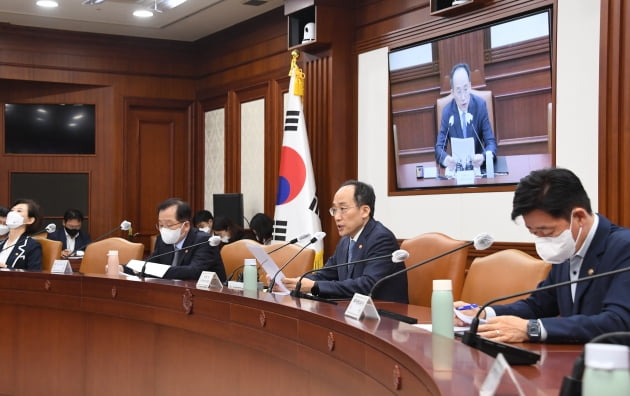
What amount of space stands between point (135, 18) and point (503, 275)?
5.43m

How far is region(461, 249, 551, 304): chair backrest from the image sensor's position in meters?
3.13

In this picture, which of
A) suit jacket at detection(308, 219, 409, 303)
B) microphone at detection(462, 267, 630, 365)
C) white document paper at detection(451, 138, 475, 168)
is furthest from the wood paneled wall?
microphone at detection(462, 267, 630, 365)

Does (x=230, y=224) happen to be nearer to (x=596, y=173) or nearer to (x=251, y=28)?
(x=251, y=28)

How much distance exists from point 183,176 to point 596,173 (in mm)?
5375

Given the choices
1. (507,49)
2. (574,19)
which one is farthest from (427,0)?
(574,19)

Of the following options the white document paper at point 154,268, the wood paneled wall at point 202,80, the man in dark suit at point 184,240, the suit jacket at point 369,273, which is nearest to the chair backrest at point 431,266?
the suit jacket at point 369,273

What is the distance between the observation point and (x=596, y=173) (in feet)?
14.1

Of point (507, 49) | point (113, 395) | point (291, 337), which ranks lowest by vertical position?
point (113, 395)

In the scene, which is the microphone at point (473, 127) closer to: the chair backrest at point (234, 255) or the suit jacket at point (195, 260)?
the chair backrest at point (234, 255)

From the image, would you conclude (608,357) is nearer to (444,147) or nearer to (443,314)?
(443,314)

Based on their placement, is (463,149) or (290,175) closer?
(463,149)

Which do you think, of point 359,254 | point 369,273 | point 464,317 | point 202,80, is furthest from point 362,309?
point 202,80

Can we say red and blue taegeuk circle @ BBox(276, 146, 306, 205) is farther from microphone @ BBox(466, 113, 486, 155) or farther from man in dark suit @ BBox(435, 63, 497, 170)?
microphone @ BBox(466, 113, 486, 155)

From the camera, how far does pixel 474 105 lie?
204 inches
